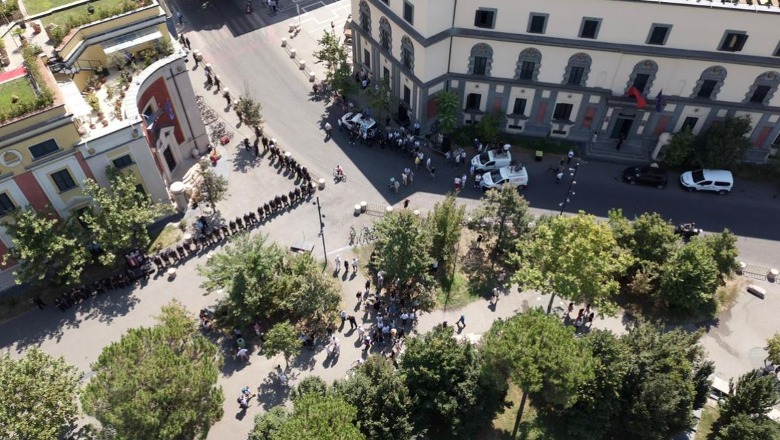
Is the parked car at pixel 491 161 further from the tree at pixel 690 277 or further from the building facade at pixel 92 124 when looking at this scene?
the building facade at pixel 92 124

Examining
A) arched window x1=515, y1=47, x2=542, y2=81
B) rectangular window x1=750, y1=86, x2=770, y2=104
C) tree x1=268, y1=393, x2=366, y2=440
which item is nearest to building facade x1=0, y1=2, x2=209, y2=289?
tree x1=268, y1=393, x2=366, y2=440

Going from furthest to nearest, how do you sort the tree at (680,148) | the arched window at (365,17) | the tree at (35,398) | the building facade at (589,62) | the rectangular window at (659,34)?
the arched window at (365,17), the tree at (680,148), the rectangular window at (659,34), the building facade at (589,62), the tree at (35,398)

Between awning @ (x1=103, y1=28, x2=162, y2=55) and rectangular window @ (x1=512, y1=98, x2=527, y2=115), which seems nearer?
awning @ (x1=103, y1=28, x2=162, y2=55)

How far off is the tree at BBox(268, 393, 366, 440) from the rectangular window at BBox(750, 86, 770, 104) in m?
44.3

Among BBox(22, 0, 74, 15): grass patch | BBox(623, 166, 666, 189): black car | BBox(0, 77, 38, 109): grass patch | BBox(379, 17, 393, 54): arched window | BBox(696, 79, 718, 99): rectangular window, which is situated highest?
BBox(22, 0, 74, 15): grass patch

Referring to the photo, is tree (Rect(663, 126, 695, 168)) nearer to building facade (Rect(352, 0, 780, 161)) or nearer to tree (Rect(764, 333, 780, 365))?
building facade (Rect(352, 0, 780, 161))

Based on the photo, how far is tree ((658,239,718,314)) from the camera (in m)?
41.9

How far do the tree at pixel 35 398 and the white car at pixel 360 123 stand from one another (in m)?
33.0

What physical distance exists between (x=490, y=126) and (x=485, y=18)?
10029 mm

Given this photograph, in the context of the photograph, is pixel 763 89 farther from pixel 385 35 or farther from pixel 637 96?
pixel 385 35

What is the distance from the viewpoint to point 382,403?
1383 inches

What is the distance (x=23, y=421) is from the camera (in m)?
32.8

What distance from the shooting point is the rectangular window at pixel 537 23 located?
163 ft

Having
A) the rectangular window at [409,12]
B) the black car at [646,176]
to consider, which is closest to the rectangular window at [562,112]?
the black car at [646,176]
